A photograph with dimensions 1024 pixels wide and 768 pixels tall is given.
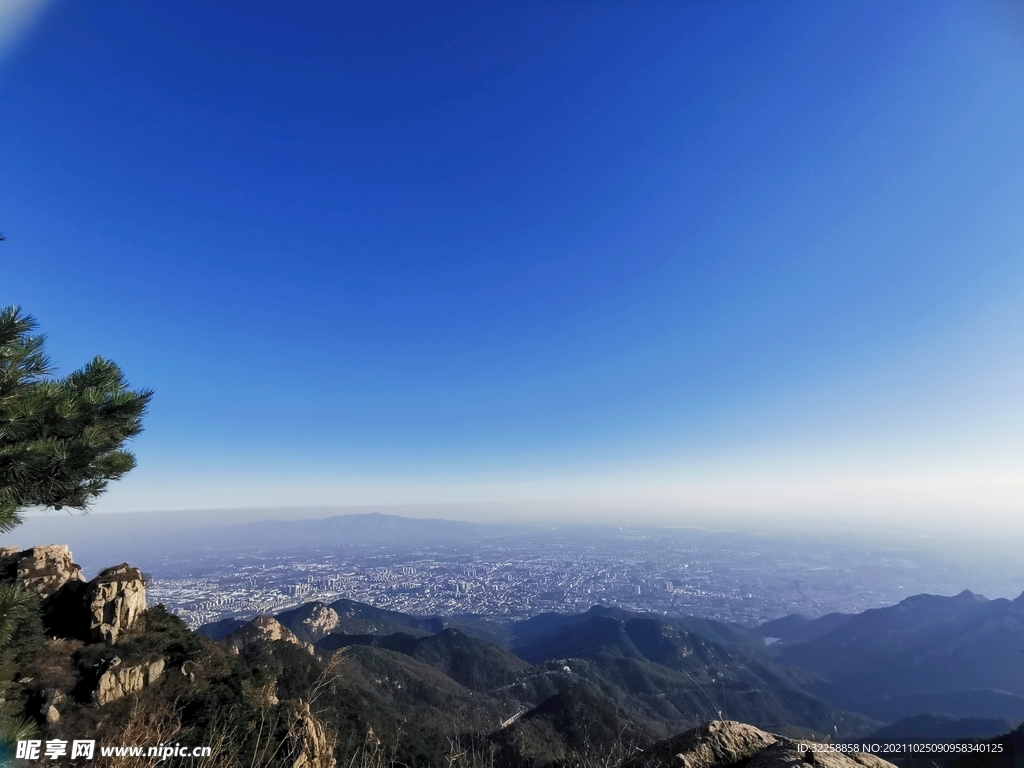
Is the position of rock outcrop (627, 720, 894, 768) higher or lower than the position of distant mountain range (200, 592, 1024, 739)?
higher

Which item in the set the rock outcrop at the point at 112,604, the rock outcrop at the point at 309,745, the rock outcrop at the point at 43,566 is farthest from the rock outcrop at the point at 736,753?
the rock outcrop at the point at 43,566

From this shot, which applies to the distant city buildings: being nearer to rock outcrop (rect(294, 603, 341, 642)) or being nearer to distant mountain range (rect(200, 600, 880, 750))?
rock outcrop (rect(294, 603, 341, 642))

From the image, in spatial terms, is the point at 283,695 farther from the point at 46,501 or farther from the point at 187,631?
the point at 46,501

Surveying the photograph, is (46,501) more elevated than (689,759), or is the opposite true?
(46,501)

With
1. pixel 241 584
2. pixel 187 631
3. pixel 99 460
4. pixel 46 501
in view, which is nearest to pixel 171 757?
pixel 99 460

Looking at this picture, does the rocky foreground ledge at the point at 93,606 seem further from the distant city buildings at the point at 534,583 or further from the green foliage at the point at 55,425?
A: the distant city buildings at the point at 534,583

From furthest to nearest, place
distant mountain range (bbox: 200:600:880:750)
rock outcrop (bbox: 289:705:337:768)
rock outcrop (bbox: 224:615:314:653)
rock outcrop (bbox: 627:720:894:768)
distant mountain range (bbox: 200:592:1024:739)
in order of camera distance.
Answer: distant mountain range (bbox: 200:592:1024:739), distant mountain range (bbox: 200:600:880:750), rock outcrop (bbox: 224:615:314:653), rock outcrop (bbox: 289:705:337:768), rock outcrop (bbox: 627:720:894:768)

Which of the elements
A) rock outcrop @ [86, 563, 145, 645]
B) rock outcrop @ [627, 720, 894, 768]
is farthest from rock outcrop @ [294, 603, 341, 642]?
rock outcrop @ [627, 720, 894, 768]

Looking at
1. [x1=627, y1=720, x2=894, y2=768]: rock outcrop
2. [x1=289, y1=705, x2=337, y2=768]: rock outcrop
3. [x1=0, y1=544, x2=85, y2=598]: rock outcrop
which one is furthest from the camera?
[x1=0, y1=544, x2=85, y2=598]: rock outcrop
